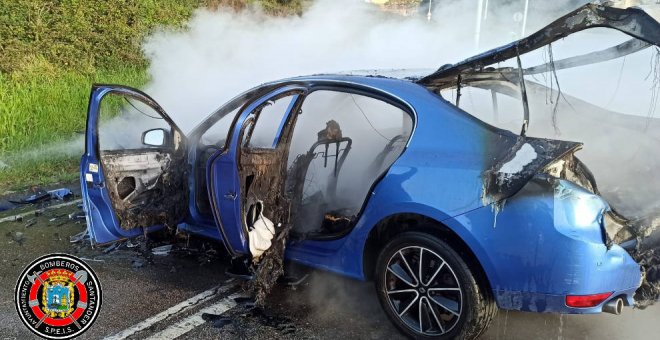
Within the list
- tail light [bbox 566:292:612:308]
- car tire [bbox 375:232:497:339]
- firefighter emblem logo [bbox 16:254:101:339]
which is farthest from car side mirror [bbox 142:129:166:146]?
tail light [bbox 566:292:612:308]

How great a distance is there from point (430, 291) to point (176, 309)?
1.71 m

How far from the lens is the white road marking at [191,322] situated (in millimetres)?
3342

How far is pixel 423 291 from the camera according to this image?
3168mm

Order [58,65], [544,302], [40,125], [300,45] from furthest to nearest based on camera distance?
[300,45] < [58,65] < [40,125] < [544,302]

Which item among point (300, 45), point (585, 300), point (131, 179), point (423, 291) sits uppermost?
point (300, 45)

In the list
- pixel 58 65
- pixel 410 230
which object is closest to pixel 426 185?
pixel 410 230

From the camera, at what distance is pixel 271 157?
382 cm

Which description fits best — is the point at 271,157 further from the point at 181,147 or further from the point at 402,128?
the point at 402,128

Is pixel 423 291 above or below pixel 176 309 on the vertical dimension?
above

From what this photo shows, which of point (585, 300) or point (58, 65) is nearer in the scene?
point (585, 300)

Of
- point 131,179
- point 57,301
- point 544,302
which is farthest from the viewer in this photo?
point 131,179

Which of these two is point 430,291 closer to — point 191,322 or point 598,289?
point 598,289

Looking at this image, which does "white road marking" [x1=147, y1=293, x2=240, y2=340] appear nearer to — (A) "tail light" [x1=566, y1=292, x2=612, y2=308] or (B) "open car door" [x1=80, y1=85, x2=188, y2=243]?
(B) "open car door" [x1=80, y1=85, x2=188, y2=243]

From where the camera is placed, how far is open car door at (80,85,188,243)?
154 inches
